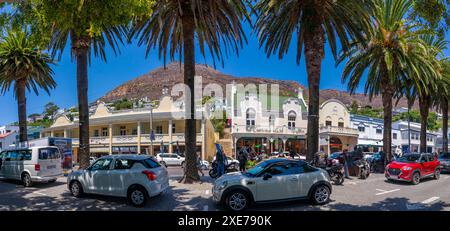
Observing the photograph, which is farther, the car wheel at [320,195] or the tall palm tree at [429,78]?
the tall palm tree at [429,78]

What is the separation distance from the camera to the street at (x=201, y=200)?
9.21 meters

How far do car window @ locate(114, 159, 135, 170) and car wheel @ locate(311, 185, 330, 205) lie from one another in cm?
569

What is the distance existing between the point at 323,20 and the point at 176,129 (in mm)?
30307

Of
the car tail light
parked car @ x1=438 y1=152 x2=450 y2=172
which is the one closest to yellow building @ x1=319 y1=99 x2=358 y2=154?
parked car @ x1=438 y1=152 x2=450 y2=172

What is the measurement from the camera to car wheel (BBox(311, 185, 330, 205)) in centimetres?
933

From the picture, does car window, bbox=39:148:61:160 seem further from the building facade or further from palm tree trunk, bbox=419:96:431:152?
palm tree trunk, bbox=419:96:431:152

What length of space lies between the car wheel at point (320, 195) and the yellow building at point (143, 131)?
2965 centimetres

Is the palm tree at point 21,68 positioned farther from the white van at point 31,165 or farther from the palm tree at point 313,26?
the palm tree at point 313,26

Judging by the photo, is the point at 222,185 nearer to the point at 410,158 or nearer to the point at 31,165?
the point at 31,165

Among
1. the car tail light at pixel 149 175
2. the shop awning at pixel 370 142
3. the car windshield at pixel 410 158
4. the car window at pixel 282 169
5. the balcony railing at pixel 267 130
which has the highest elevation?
the balcony railing at pixel 267 130

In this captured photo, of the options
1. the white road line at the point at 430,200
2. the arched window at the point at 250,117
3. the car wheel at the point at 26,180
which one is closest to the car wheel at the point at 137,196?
the car wheel at the point at 26,180

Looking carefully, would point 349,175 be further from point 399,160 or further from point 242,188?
point 242,188

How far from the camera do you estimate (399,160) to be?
51.7 ft
